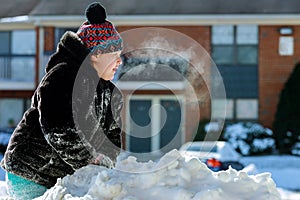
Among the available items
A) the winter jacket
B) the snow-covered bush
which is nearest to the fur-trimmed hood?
the winter jacket

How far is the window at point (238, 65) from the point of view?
2422cm

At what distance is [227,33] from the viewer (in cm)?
2422

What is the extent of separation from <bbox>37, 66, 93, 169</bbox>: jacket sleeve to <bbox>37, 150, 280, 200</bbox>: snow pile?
107mm

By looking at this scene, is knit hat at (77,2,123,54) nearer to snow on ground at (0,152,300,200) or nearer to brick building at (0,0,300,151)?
snow on ground at (0,152,300,200)

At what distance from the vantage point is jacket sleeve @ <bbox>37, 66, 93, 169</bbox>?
3.03 meters

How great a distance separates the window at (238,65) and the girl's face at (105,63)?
816 inches

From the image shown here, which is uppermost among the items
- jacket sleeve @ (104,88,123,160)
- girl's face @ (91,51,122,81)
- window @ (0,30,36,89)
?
girl's face @ (91,51,122,81)

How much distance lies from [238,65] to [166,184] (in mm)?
21978

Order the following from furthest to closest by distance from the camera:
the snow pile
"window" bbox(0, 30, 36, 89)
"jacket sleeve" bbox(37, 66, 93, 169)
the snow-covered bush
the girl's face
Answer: "window" bbox(0, 30, 36, 89), the snow-covered bush, the girl's face, "jacket sleeve" bbox(37, 66, 93, 169), the snow pile

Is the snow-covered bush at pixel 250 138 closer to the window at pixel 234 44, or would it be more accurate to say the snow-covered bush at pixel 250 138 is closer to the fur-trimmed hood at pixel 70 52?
the window at pixel 234 44

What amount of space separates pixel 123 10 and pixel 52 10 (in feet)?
9.30

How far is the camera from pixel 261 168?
67.2ft

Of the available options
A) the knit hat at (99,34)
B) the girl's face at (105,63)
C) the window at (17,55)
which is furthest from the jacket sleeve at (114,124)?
the window at (17,55)

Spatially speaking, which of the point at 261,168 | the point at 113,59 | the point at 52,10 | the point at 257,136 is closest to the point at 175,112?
the point at 257,136
